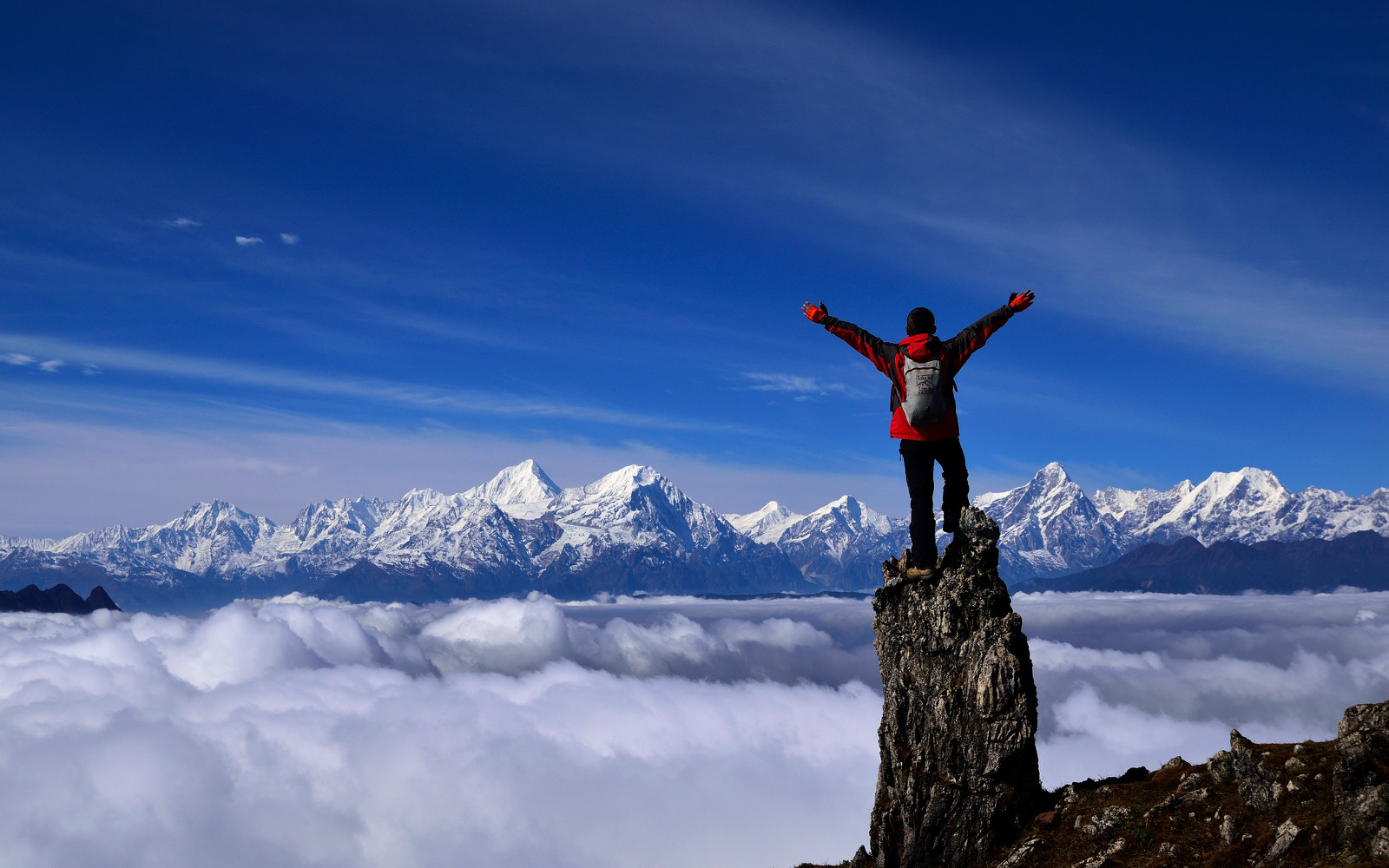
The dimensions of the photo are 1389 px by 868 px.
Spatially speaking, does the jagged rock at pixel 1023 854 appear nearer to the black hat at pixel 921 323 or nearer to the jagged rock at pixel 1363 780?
the jagged rock at pixel 1363 780

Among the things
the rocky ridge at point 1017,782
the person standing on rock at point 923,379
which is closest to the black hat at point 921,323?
the person standing on rock at point 923,379

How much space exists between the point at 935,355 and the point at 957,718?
1251cm

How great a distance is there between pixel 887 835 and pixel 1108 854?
7364 millimetres

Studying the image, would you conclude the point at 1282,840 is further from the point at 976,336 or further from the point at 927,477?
the point at 976,336

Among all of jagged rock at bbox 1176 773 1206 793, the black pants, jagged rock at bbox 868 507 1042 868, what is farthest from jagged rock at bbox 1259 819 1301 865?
the black pants

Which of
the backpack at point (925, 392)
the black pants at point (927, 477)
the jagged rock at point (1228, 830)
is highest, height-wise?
the backpack at point (925, 392)

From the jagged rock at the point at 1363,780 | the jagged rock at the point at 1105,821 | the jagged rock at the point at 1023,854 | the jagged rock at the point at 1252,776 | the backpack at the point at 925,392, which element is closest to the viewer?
the jagged rock at the point at 1363,780

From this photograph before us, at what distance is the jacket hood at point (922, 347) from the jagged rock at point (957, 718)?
7721mm

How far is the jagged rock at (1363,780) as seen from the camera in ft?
61.8

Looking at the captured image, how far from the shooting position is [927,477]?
77.6ft

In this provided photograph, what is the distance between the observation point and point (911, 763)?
27.8 m

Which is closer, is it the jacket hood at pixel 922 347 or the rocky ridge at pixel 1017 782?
the rocky ridge at pixel 1017 782

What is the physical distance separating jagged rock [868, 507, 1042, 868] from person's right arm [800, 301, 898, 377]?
7.54m

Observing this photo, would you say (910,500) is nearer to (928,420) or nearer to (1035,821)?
(928,420)
